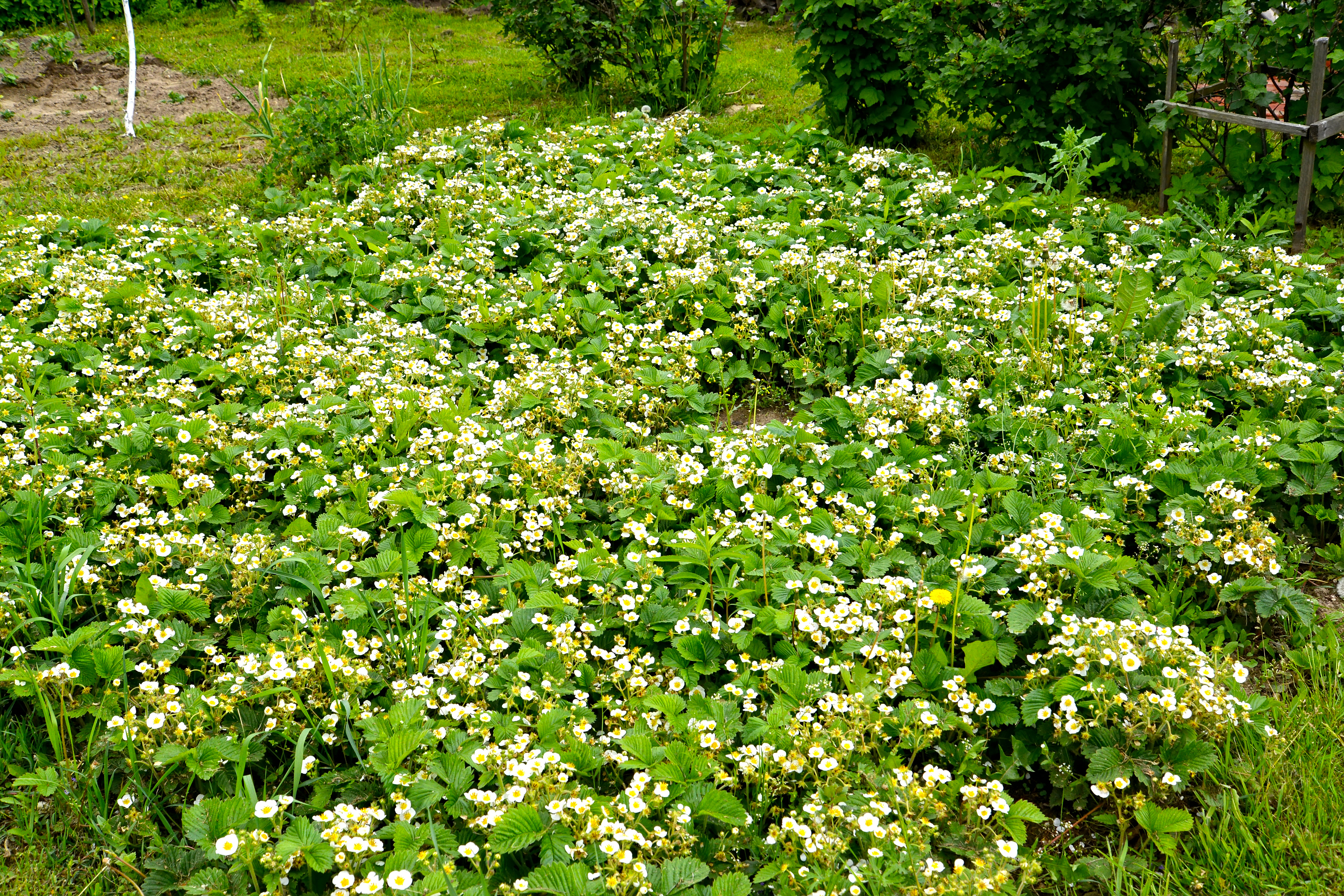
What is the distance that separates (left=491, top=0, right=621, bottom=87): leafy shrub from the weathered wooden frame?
497cm

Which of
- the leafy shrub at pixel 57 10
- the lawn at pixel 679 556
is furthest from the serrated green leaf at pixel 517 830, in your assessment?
the leafy shrub at pixel 57 10

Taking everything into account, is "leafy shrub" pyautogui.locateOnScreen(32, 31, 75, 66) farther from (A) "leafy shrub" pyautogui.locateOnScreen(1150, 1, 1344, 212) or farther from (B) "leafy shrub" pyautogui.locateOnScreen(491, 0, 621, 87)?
(A) "leafy shrub" pyautogui.locateOnScreen(1150, 1, 1344, 212)

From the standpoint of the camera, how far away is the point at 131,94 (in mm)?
8727

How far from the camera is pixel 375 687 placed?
2898 millimetres

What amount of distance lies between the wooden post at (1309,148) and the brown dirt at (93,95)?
8.38 m

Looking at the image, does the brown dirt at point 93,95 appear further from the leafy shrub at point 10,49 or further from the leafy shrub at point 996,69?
the leafy shrub at point 996,69

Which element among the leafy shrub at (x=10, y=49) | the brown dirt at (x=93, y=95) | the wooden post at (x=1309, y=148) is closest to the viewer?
the wooden post at (x=1309, y=148)

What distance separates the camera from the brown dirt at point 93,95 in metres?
9.04

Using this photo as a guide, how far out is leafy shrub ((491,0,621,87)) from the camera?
877 centimetres

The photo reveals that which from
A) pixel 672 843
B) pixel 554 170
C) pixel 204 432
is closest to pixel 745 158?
pixel 554 170

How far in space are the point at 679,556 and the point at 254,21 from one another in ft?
40.5

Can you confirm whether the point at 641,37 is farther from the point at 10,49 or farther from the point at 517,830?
the point at 517,830

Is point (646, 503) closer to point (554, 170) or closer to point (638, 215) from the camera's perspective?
point (638, 215)

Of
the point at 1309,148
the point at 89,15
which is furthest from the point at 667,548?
the point at 89,15
